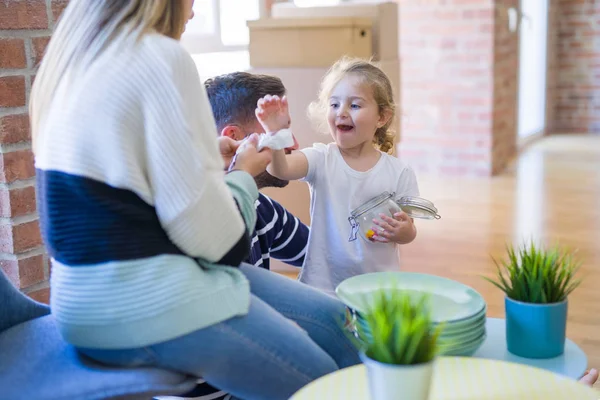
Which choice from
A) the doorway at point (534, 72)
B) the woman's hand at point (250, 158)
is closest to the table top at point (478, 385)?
the woman's hand at point (250, 158)

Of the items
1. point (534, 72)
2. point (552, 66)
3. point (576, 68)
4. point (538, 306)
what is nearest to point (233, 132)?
point (538, 306)

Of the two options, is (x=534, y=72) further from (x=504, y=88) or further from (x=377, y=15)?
(x=377, y=15)

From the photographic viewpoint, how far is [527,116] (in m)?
6.83

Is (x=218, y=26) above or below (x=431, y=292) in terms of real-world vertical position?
above

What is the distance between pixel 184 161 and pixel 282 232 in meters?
0.86

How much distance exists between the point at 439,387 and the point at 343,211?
86 cm

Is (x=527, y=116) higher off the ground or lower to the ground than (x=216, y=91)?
lower

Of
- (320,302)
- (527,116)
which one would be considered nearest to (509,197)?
(527,116)

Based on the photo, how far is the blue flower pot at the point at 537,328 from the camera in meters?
1.44

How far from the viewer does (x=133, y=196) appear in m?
1.24

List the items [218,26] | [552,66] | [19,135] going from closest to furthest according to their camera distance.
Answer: [19,135], [218,26], [552,66]

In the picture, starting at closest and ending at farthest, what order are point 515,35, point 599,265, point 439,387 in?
1. point 439,387
2. point 599,265
3. point 515,35

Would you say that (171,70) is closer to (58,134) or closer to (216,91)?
(58,134)

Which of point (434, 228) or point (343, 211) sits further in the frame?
point (434, 228)
